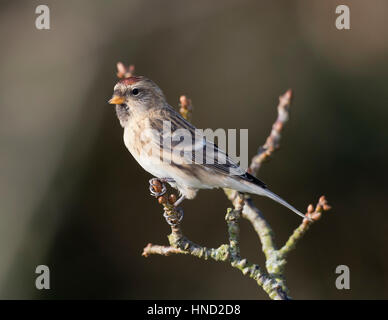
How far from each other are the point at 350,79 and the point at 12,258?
13.1 ft

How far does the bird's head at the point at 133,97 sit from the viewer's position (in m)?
4.09

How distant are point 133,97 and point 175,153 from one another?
57 cm

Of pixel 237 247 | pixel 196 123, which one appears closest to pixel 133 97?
pixel 237 247

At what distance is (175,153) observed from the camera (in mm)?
3957

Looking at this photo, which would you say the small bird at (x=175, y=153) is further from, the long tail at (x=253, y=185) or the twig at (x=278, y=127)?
the twig at (x=278, y=127)

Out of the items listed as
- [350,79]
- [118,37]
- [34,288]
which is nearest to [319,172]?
[350,79]

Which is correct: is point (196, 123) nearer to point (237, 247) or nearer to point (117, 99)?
point (117, 99)

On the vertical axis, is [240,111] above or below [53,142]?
above

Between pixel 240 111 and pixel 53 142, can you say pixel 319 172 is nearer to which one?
pixel 240 111

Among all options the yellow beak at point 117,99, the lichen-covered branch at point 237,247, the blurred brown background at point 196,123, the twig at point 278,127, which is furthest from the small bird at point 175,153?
the blurred brown background at point 196,123

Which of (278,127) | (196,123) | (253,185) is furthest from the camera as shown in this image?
(196,123)

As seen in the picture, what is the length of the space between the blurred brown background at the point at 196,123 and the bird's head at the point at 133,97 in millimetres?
1477

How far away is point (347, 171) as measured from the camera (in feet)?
19.3

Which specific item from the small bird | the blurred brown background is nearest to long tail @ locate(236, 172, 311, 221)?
the small bird
